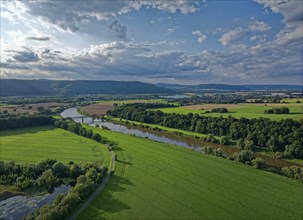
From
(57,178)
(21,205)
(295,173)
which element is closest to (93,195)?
(57,178)

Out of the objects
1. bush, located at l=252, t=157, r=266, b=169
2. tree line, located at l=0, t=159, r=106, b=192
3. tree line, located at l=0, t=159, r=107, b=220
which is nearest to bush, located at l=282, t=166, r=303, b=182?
bush, located at l=252, t=157, r=266, b=169

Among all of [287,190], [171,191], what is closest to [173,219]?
[171,191]

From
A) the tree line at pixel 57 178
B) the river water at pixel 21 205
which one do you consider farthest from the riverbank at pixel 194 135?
the river water at pixel 21 205

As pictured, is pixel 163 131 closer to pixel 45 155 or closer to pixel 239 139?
pixel 239 139

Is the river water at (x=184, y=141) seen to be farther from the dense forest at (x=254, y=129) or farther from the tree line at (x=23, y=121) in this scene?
the tree line at (x=23, y=121)

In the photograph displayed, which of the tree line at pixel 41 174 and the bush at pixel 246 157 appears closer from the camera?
the tree line at pixel 41 174

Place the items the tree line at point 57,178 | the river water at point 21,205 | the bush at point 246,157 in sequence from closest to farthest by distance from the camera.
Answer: the river water at point 21,205
the tree line at point 57,178
the bush at point 246,157

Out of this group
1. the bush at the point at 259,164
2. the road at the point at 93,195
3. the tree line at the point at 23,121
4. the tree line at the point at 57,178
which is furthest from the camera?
the tree line at the point at 23,121

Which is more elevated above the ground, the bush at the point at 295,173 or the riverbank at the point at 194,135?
the bush at the point at 295,173
